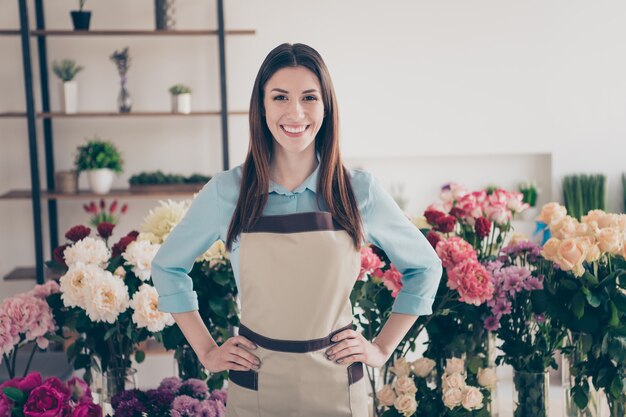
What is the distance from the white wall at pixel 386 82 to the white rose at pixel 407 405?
9.63 ft

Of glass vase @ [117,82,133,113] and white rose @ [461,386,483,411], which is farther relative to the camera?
glass vase @ [117,82,133,113]

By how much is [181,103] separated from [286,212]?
9.21 feet

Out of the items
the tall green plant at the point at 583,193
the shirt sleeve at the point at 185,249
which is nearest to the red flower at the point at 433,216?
the shirt sleeve at the point at 185,249

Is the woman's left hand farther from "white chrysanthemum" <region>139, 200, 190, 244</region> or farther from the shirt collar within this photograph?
"white chrysanthemum" <region>139, 200, 190, 244</region>

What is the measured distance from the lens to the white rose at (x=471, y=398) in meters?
1.56

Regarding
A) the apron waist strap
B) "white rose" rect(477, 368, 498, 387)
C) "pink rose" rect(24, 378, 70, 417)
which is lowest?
"white rose" rect(477, 368, 498, 387)

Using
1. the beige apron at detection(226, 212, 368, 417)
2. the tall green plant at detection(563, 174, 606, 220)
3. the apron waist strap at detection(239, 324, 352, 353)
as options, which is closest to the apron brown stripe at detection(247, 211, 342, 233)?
the beige apron at detection(226, 212, 368, 417)

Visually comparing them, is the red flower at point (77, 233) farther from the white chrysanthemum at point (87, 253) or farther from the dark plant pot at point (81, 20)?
the dark plant pot at point (81, 20)

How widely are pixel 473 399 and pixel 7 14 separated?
3704mm

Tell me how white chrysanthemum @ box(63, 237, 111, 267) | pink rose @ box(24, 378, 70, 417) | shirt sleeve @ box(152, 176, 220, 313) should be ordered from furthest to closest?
white chrysanthemum @ box(63, 237, 111, 267) → shirt sleeve @ box(152, 176, 220, 313) → pink rose @ box(24, 378, 70, 417)

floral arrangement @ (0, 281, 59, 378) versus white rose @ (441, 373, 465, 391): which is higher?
floral arrangement @ (0, 281, 59, 378)

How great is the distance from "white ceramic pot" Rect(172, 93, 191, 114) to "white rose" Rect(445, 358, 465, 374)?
2841 millimetres

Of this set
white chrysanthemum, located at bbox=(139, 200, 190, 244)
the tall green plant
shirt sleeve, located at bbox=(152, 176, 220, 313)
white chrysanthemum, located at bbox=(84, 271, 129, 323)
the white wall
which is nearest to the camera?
shirt sleeve, located at bbox=(152, 176, 220, 313)

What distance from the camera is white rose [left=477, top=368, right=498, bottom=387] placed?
1.64 metres
